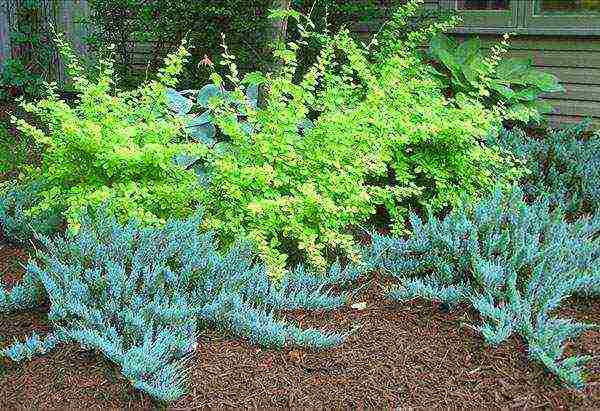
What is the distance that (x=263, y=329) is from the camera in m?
2.90

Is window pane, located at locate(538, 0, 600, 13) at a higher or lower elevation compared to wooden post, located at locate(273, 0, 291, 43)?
higher

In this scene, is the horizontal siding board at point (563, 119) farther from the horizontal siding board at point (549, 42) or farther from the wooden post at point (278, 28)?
the wooden post at point (278, 28)

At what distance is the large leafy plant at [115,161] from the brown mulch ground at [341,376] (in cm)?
66

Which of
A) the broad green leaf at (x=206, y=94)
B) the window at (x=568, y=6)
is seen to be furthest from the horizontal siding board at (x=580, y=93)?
the broad green leaf at (x=206, y=94)

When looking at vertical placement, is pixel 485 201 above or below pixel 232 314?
above

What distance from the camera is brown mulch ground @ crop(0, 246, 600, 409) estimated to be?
2.66 m

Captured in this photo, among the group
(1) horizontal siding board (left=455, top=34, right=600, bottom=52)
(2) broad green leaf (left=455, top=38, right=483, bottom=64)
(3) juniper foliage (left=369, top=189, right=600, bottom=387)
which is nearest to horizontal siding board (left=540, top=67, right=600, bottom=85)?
(1) horizontal siding board (left=455, top=34, right=600, bottom=52)

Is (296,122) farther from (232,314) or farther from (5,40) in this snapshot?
(5,40)

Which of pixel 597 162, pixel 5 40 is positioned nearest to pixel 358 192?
pixel 597 162

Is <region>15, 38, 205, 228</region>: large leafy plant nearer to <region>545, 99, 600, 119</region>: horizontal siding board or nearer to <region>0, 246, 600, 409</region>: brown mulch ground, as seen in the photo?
<region>0, 246, 600, 409</region>: brown mulch ground

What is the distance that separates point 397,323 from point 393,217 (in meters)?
1.06

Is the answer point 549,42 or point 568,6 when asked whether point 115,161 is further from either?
point 568,6

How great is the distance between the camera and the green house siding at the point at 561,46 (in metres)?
6.54

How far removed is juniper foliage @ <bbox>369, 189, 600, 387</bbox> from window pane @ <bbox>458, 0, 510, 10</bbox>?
12.4 ft
